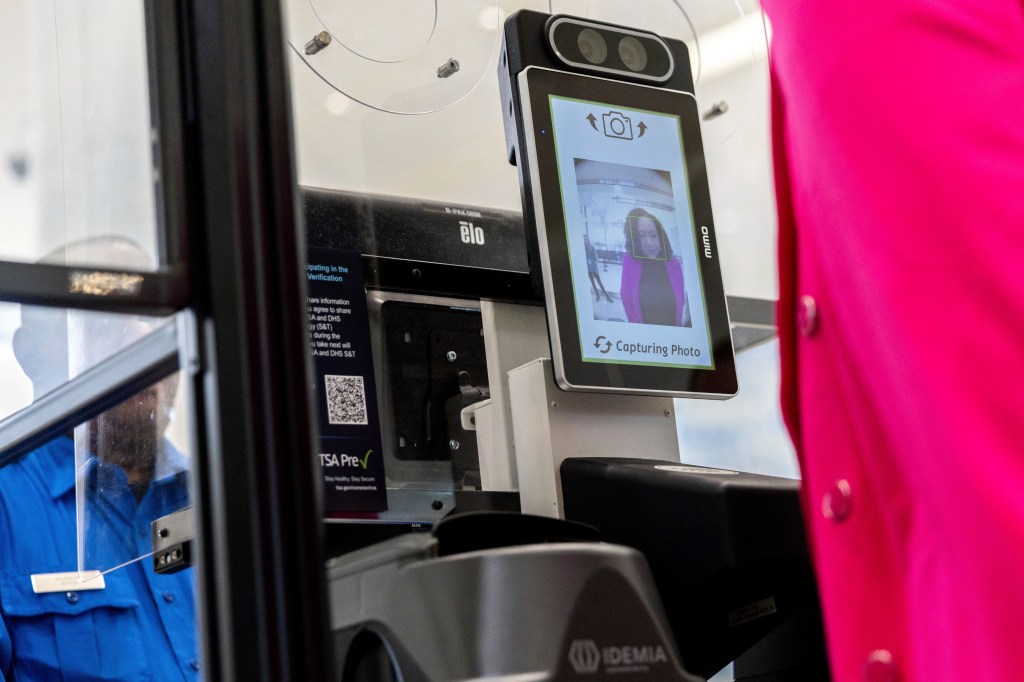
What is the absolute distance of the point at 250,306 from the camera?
66 centimetres

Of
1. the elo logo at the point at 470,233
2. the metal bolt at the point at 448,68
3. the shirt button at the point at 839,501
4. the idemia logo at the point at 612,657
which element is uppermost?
the metal bolt at the point at 448,68

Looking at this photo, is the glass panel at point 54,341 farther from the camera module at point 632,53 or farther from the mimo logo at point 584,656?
the camera module at point 632,53

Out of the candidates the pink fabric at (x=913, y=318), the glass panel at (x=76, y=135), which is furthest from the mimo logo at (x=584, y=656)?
the glass panel at (x=76, y=135)

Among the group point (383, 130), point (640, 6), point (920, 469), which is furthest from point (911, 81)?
point (383, 130)

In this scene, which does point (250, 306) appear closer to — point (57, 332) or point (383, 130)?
point (57, 332)

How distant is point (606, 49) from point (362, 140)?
880 mm

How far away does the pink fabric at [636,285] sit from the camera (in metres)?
1.30

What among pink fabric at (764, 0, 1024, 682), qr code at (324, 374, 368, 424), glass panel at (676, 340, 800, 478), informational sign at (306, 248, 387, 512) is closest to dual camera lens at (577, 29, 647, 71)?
informational sign at (306, 248, 387, 512)

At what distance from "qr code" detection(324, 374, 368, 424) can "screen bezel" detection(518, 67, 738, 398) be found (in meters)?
0.21

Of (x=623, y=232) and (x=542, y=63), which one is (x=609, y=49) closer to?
(x=542, y=63)

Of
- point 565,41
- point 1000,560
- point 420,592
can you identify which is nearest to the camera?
point 1000,560

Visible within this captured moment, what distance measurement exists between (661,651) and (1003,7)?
19.5 inches

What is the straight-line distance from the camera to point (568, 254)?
4.13 ft

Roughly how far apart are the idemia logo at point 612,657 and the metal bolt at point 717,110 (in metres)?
1.58
